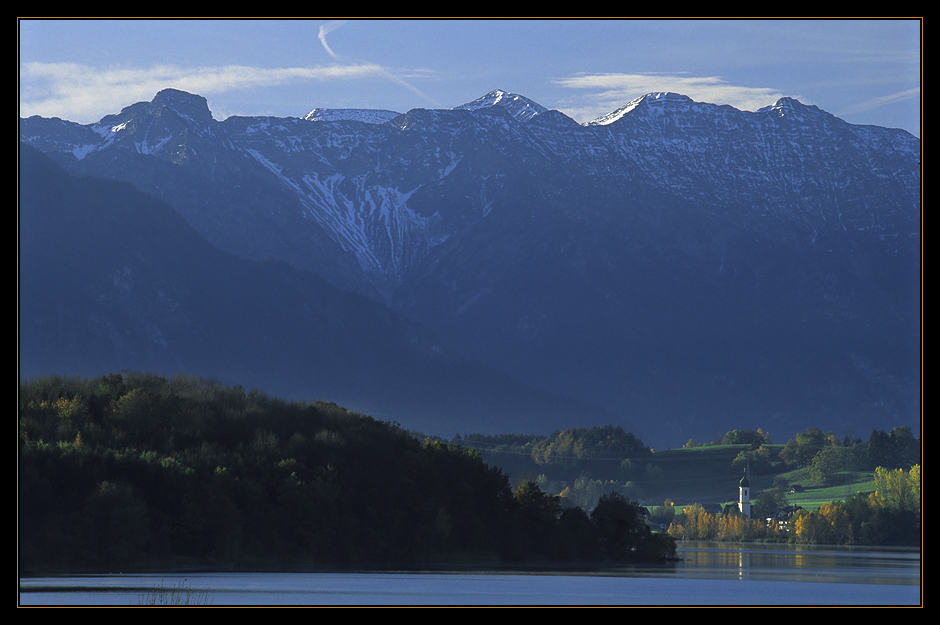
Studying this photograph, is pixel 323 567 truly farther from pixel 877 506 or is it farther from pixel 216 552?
pixel 877 506

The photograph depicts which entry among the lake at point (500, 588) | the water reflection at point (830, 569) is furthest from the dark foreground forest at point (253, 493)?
the water reflection at point (830, 569)

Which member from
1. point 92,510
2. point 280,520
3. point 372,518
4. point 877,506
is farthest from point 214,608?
point 877,506

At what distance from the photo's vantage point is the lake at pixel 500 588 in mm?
62719

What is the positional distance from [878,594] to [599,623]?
38.6 m

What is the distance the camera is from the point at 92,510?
8912cm

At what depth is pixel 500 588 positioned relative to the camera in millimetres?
77438

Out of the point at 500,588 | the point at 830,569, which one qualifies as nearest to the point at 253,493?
the point at 500,588

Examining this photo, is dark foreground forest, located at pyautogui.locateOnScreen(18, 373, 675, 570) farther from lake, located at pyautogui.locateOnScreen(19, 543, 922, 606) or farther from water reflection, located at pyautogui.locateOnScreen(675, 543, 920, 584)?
water reflection, located at pyautogui.locateOnScreen(675, 543, 920, 584)

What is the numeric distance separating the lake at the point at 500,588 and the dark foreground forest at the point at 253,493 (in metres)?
9.61

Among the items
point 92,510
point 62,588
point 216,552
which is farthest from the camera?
point 216,552

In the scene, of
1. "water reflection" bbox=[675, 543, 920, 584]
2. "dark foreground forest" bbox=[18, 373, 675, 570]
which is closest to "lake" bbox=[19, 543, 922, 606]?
"water reflection" bbox=[675, 543, 920, 584]

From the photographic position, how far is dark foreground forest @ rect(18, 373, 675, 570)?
297 ft

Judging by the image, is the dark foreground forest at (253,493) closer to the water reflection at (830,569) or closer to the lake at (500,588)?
the lake at (500,588)

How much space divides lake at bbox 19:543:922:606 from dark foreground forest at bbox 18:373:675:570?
961 cm
